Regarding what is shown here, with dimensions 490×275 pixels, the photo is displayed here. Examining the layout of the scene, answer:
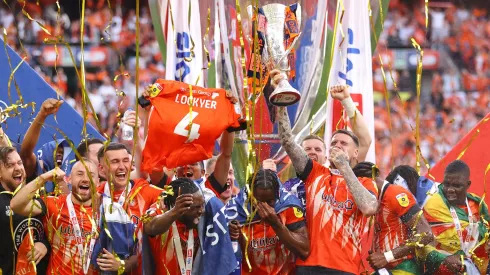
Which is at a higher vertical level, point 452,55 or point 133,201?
point 452,55

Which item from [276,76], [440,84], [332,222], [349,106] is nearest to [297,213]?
[332,222]

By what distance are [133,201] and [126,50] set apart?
392 inches

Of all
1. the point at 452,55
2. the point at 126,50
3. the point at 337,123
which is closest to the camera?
the point at 337,123

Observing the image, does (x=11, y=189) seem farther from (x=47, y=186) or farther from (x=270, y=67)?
(x=270, y=67)

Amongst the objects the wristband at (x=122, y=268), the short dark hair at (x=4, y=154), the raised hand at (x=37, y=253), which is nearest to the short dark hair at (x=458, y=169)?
the wristband at (x=122, y=268)

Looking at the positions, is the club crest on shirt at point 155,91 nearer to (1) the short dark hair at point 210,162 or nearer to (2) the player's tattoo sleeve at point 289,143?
(2) the player's tattoo sleeve at point 289,143

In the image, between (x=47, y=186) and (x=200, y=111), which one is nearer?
(x=200, y=111)

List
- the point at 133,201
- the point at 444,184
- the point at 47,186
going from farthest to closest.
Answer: the point at 47,186
the point at 444,184
the point at 133,201

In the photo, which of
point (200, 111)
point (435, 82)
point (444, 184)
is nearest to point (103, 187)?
point (200, 111)

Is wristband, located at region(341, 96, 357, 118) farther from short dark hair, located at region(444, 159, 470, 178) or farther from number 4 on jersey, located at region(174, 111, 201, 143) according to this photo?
number 4 on jersey, located at region(174, 111, 201, 143)

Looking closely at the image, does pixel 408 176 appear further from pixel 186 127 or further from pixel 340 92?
pixel 186 127

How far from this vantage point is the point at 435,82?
16.0 metres

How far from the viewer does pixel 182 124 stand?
5.82 meters

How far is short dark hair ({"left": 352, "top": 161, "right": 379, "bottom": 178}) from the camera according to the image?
5.89 m
